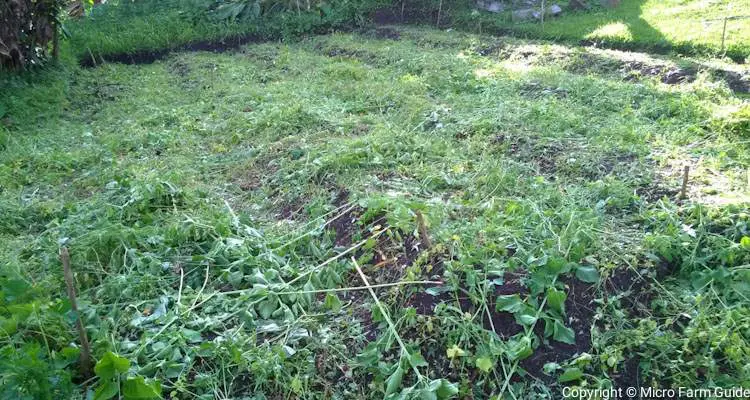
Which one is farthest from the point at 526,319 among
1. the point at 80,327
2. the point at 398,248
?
the point at 80,327

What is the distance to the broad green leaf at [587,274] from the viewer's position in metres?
2.80

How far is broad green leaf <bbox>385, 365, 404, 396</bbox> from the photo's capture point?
241 cm

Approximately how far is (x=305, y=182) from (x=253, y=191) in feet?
1.40

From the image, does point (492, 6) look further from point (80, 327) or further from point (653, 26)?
point (80, 327)

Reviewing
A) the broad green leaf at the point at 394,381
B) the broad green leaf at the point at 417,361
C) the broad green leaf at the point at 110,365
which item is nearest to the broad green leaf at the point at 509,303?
the broad green leaf at the point at 417,361

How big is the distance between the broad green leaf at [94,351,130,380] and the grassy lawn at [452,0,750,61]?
692 centimetres

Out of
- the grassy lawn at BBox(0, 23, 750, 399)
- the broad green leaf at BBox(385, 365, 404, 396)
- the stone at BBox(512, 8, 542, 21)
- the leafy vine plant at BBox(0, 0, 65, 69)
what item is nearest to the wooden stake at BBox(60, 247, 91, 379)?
the grassy lawn at BBox(0, 23, 750, 399)

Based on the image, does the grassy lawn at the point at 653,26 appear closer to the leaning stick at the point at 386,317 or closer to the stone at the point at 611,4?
the stone at the point at 611,4

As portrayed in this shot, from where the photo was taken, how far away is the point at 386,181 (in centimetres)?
402

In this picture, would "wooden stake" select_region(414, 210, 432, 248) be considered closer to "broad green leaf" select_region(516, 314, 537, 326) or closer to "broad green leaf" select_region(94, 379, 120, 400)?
"broad green leaf" select_region(516, 314, 537, 326)

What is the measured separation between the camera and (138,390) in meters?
2.28

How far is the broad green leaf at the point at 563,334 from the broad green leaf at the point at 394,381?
0.71 metres

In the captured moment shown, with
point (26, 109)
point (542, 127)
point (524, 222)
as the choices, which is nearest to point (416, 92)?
point (542, 127)

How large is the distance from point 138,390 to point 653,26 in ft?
26.6
